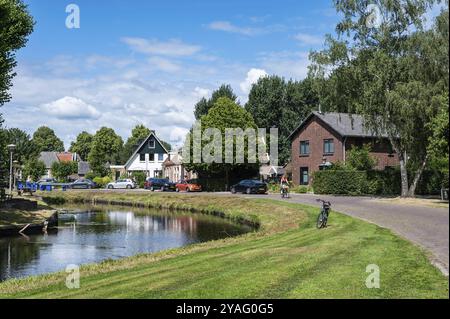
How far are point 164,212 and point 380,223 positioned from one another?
28454 mm

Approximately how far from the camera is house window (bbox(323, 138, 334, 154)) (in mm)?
56281

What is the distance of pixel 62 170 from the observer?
103m

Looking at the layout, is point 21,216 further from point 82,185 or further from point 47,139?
point 47,139

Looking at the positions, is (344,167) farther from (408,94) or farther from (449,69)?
(449,69)

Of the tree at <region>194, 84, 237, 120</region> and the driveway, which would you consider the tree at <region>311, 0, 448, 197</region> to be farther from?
the tree at <region>194, 84, 237, 120</region>

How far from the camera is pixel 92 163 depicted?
9500 cm

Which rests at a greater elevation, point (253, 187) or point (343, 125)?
point (343, 125)

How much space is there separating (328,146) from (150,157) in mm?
45621

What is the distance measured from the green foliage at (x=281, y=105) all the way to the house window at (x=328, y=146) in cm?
2380

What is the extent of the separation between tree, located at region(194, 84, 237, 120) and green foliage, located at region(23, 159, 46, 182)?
32.0 metres

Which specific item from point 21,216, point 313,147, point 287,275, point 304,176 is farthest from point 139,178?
point 287,275

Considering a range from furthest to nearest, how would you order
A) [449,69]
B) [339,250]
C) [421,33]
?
[421,33], [339,250], [449,69]

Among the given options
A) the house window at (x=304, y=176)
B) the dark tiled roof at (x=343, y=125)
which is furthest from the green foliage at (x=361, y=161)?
the house window at (x=304, y=176)
